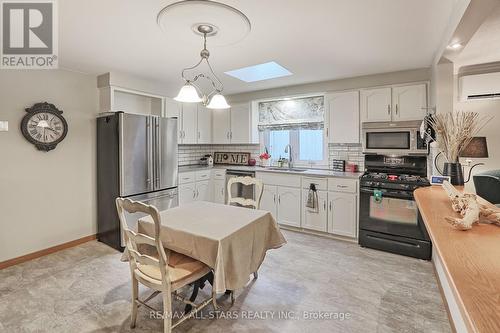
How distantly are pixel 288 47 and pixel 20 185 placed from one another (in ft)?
11.2

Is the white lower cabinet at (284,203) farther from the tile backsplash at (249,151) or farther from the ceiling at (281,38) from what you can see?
the ceiling at (281,38)

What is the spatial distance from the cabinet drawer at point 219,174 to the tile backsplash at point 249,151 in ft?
2.35

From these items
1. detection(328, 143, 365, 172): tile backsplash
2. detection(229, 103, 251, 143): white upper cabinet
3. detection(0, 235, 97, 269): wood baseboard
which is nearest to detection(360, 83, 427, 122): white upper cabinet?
detection(328, 143, 365, 172): tile backsplash

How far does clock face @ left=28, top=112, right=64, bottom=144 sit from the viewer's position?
10.1 ft

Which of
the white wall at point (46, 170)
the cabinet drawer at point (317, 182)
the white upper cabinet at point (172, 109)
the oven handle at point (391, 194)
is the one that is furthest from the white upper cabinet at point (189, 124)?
the oven handle at point (391, 194)

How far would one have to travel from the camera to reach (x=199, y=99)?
210 cm

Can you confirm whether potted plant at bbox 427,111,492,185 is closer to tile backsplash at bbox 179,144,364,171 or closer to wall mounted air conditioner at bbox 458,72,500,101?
wall mounted air conditioner at bbox 458,72,500,101

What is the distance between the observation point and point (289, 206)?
13.3 ft

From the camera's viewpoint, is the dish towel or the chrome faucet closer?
the dish towel

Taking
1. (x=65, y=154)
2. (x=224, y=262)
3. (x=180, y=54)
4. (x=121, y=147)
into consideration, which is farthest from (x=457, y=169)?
(x=65, y=154)

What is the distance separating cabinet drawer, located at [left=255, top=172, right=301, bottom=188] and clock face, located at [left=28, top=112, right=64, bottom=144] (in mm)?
2820

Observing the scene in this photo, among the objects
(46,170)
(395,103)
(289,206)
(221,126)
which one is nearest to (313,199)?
(289,206)

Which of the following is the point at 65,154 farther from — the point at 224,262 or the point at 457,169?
the point at 457,169

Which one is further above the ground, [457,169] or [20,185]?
[457,169]
